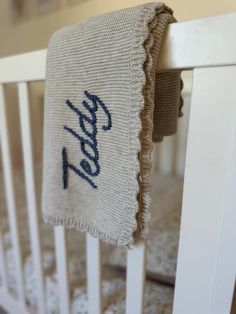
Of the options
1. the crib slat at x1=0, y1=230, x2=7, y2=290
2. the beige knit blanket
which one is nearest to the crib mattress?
the crib slat at x1=0, y1=230, x2=7, y2=290

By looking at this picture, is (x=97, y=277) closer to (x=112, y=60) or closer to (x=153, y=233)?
(x=153, y=233)

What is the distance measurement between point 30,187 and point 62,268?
0.21m

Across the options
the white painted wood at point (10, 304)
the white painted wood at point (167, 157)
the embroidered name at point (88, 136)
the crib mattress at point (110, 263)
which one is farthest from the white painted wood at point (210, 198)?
the white painted wood at point (167, 157)

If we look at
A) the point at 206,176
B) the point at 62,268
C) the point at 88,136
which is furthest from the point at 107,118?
the point at 62,268

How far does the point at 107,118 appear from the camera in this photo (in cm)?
35

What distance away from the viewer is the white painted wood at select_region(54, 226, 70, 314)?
55cm

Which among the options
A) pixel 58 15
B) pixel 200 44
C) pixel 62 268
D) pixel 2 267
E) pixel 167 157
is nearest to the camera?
pixel 200 44

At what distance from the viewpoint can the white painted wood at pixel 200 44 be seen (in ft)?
0.90

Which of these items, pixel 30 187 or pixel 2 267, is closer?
pixel 30 187

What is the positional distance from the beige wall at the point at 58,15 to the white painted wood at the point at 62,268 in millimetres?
471

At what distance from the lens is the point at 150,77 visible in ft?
1.01

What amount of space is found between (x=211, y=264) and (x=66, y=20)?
65 centimetres

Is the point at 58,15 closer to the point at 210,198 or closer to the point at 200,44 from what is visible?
the point at 200,44

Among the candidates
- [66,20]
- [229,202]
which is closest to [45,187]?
[229,202]
